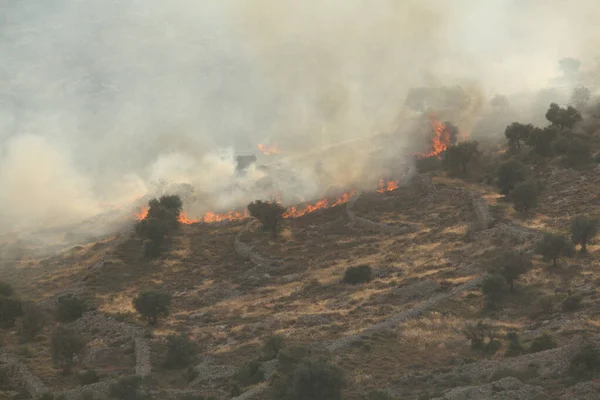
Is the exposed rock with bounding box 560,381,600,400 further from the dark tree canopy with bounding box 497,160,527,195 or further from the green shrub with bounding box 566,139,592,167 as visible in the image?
the green shrub with bounding box 566,139,592,167

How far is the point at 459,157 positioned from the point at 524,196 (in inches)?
1245

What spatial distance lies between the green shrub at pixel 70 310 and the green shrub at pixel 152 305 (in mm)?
9717

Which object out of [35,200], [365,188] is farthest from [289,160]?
[35,200]

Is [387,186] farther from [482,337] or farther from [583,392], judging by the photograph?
[583,392]

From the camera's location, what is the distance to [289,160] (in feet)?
485

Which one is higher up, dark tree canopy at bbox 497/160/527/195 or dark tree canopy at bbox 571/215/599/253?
dark tree canopy at bbox 497/160/527/195

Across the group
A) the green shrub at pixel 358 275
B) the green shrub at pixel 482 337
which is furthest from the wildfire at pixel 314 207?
the green shrub at pixel 482 337

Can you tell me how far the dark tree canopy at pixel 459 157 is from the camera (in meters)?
108

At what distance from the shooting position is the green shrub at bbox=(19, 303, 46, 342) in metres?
62.2

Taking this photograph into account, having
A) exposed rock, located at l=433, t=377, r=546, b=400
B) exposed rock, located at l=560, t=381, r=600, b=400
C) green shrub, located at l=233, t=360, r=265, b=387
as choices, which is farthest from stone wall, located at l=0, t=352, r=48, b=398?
exposed rock, located at l=560, t=381, r=600, b=400

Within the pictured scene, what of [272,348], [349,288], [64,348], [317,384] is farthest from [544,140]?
[64,348]

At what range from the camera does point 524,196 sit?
77000mm

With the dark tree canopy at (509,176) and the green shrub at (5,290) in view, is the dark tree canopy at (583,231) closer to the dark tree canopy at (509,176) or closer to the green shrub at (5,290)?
the dark tree canopy at (509,176)

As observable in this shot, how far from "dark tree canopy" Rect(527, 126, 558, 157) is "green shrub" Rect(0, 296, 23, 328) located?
85031mm
